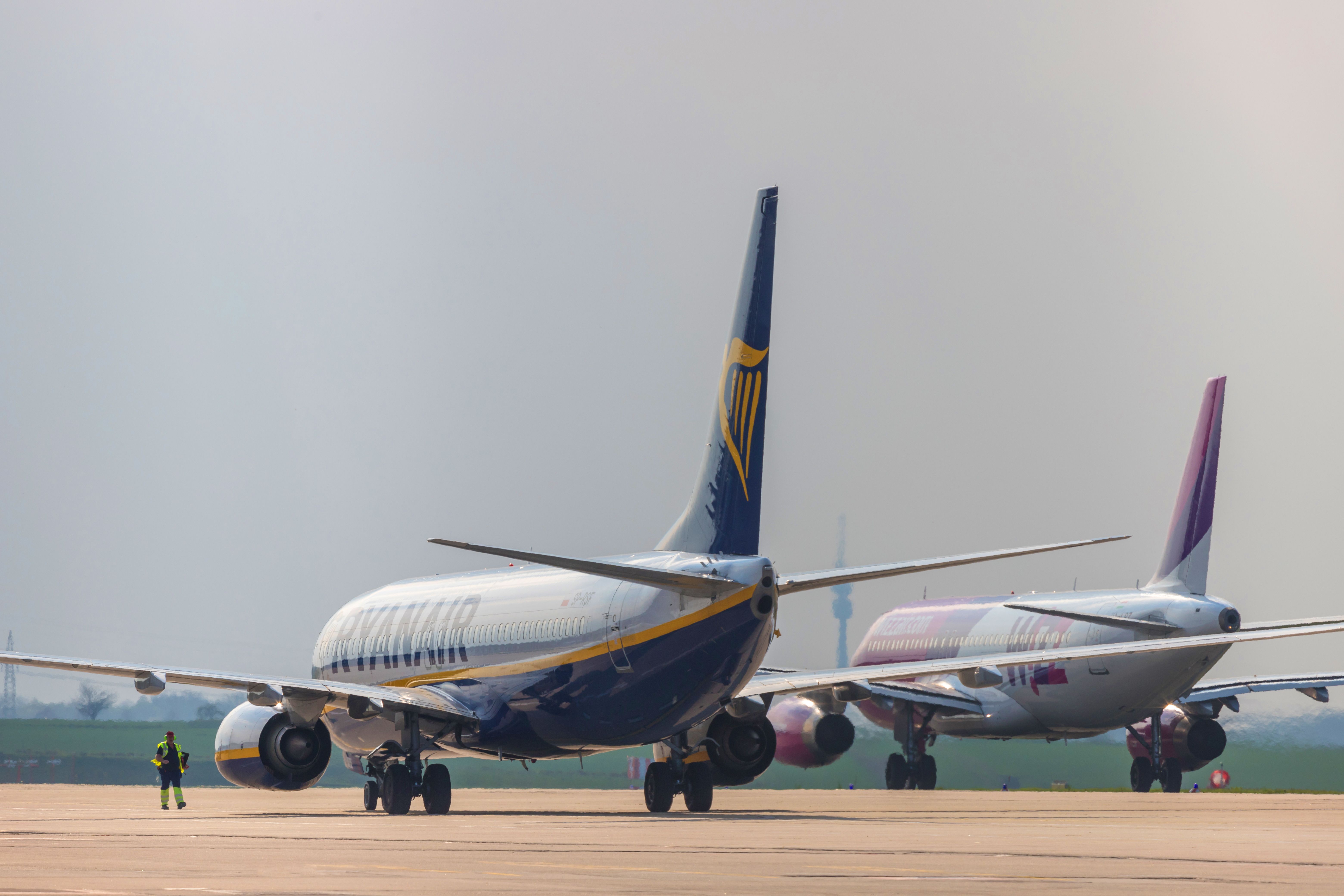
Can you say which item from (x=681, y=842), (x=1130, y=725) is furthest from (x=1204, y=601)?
(x=681, y=842)

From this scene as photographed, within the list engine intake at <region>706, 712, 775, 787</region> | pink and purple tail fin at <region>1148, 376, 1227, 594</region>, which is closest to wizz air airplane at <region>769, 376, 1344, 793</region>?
pink and purple tail fin at <region>1148, 376, 1227, 594</region>

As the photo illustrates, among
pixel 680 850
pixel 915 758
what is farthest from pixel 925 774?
pixel 680 850

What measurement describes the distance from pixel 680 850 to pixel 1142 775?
2922 cm

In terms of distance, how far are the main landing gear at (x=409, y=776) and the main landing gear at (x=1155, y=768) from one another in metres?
21.5

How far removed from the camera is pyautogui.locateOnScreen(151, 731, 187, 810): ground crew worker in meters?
32.8

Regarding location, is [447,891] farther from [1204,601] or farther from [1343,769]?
[1343,769]

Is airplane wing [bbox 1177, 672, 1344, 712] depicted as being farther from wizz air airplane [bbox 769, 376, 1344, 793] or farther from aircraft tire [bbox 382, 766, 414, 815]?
aircraft tire [bbox 382, 766, 414, 815]

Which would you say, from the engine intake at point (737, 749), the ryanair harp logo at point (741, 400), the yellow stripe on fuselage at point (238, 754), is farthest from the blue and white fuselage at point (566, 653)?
the yellow stripe on fuselage at point (238, 754)

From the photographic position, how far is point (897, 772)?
4269 cm

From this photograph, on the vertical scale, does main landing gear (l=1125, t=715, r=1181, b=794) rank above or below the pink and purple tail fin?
below

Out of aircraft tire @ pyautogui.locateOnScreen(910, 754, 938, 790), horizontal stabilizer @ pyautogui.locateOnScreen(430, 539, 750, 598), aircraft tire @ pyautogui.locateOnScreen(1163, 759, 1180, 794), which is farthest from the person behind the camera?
aircraft tire @ pyautogui.locateOnScreen(1163, 759, 1180, 794)

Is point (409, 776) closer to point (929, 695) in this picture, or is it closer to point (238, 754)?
point (238, 754)

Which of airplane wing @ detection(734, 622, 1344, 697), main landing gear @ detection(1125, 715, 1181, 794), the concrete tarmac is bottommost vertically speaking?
the concrete tarmac

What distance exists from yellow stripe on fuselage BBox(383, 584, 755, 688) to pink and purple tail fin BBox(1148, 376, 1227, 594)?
1750cm
